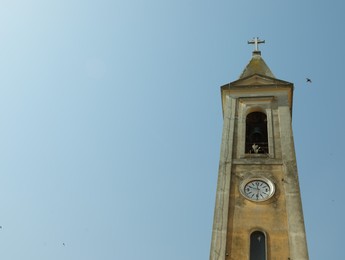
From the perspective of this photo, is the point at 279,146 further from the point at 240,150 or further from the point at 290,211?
the point at 290,211

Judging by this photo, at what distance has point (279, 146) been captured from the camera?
20.6m

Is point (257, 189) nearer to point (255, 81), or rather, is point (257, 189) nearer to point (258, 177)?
point (258, 177)

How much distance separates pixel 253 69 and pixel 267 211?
8.82 m

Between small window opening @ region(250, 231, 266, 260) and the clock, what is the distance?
58.7 inches

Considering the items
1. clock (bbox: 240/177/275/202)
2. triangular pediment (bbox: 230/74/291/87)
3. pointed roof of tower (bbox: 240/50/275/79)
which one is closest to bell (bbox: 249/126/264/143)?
triangular pediment (bbox: 230/74/291/87)

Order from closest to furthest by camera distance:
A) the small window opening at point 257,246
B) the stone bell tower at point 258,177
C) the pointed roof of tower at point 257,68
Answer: the small window opening at point 257,246 < the stone bell tower at point 258,177 < the pointed roof of tower at point 257,68

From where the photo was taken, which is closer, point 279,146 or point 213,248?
point 213,248

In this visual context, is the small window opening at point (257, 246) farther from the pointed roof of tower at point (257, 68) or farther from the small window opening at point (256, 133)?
the pointed roof of tower at point (257, 68)

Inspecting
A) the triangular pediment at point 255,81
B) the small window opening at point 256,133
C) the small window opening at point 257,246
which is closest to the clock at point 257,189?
the small window opening at point 257,246

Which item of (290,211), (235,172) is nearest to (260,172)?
(235,172)

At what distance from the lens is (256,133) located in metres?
22.4

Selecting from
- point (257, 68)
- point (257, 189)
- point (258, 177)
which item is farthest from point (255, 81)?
point (257, 189)

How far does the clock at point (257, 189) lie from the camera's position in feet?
61.1

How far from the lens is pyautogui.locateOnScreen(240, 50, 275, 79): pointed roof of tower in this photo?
956 inches
